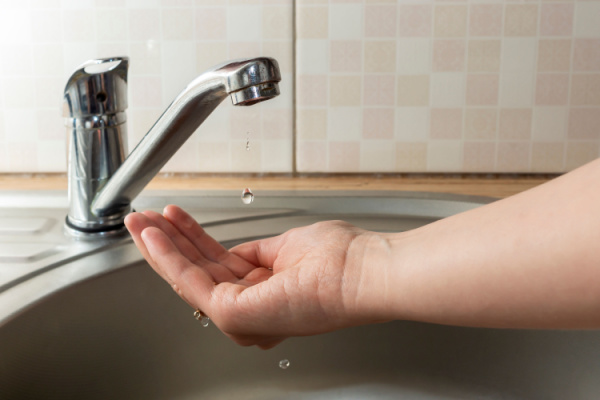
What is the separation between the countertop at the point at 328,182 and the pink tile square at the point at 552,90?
0.39ft

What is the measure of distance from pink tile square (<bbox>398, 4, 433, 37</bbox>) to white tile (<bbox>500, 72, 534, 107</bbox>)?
0.47ft

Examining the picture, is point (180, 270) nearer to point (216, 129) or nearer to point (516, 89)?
point (216, 129)

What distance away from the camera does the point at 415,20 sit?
98cm

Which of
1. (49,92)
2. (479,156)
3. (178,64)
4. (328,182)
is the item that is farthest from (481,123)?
(49,92)

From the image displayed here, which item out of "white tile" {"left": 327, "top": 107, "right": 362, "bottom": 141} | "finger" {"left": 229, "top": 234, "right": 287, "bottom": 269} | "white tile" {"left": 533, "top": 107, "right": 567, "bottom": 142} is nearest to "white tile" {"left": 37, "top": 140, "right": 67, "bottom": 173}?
"white tile" {"left": 327, "top": 107, "right": 362, "bottom": 141}

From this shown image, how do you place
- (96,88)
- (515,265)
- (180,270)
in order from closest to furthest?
(515,265), (180,270), (96,88)

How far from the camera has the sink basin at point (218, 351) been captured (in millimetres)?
647

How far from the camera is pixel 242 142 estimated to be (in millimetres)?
1023

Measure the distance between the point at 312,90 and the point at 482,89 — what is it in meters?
0.27

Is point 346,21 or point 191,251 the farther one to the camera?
point 346,21

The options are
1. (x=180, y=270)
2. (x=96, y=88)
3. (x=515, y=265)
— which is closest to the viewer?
(x=515, y=265)

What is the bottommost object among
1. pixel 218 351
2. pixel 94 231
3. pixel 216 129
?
pixel 218 351

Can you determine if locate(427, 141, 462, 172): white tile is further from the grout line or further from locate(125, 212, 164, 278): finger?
locate(125, 212, 164, 278): finger

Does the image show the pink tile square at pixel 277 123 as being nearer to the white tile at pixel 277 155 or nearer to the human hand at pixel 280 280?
the white tile at pixel 277 155
